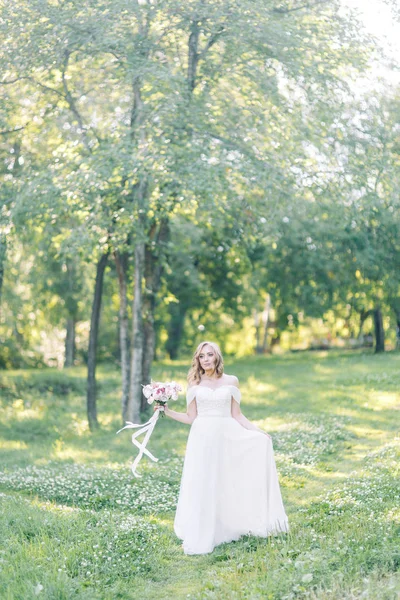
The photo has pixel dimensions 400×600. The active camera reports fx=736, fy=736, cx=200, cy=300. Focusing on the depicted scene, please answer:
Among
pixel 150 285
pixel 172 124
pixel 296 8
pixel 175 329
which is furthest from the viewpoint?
pixel 175 329

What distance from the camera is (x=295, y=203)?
17.8 m

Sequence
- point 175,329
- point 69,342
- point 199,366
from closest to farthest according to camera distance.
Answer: point 199,366 → point 69,342 → point 175,329

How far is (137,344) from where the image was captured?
1862cm

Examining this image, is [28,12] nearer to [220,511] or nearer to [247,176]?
[247,176]

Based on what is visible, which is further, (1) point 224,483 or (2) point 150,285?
Answer: (2) point 150,285

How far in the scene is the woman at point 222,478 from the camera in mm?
8680

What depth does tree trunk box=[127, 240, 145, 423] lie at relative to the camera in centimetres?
1842

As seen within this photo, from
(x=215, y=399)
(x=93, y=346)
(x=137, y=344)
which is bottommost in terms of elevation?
(x=215, y=399)

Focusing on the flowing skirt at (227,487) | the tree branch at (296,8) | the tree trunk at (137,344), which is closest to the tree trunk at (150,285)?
the tree trunk at (137,344)

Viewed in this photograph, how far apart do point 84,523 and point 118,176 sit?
9.01 meters

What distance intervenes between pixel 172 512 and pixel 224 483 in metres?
1.98

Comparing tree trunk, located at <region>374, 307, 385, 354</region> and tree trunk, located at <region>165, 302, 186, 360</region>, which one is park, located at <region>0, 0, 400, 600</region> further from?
tree trunk, located at <region>165, 302, 186, 360</region>

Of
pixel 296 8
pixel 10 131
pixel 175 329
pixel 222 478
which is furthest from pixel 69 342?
pixel 222 478

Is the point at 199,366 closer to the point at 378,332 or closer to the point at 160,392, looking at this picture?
the point at 160,392
